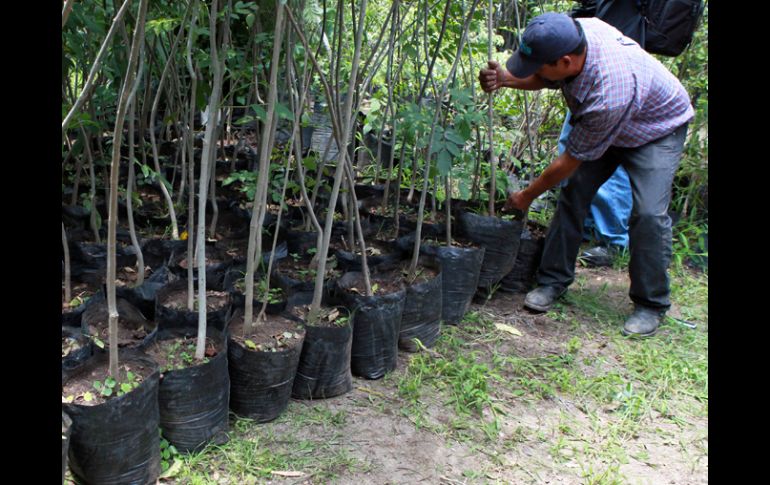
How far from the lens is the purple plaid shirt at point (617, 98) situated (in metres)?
2.53

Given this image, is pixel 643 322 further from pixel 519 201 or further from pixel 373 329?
pixel 373 329

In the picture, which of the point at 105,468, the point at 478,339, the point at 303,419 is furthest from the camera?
the point at 478,339

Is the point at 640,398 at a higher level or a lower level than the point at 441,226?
lower

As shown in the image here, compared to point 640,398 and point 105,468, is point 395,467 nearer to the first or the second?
point 105,468

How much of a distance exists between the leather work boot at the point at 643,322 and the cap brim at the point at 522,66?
4.32 feet

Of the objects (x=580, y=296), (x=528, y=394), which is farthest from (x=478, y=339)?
(x=580, y=296)

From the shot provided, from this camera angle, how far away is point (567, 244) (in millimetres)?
3084

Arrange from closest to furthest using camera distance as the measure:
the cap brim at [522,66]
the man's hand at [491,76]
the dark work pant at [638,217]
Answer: the cap brim at [522,66] < the man's hand at [491,76] < the dark work pant at [638,217]

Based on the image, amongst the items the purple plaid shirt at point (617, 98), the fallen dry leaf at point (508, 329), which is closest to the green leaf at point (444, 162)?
the purple plaid shirt at point (617, 98)

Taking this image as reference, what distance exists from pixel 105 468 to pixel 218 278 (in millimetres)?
982

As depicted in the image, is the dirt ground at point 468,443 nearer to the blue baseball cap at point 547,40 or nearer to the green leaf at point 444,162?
the green leaf at point 444,162

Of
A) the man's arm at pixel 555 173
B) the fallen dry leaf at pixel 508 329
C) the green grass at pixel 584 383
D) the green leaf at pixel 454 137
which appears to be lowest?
the green grass at pixel 584 383

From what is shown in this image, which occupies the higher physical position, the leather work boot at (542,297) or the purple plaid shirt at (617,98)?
the purple plaid shirt at (617,98)

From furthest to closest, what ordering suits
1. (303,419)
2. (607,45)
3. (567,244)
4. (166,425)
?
1. (567,244)
2. (607,45)
3. (303,419)
4. (166,425)
